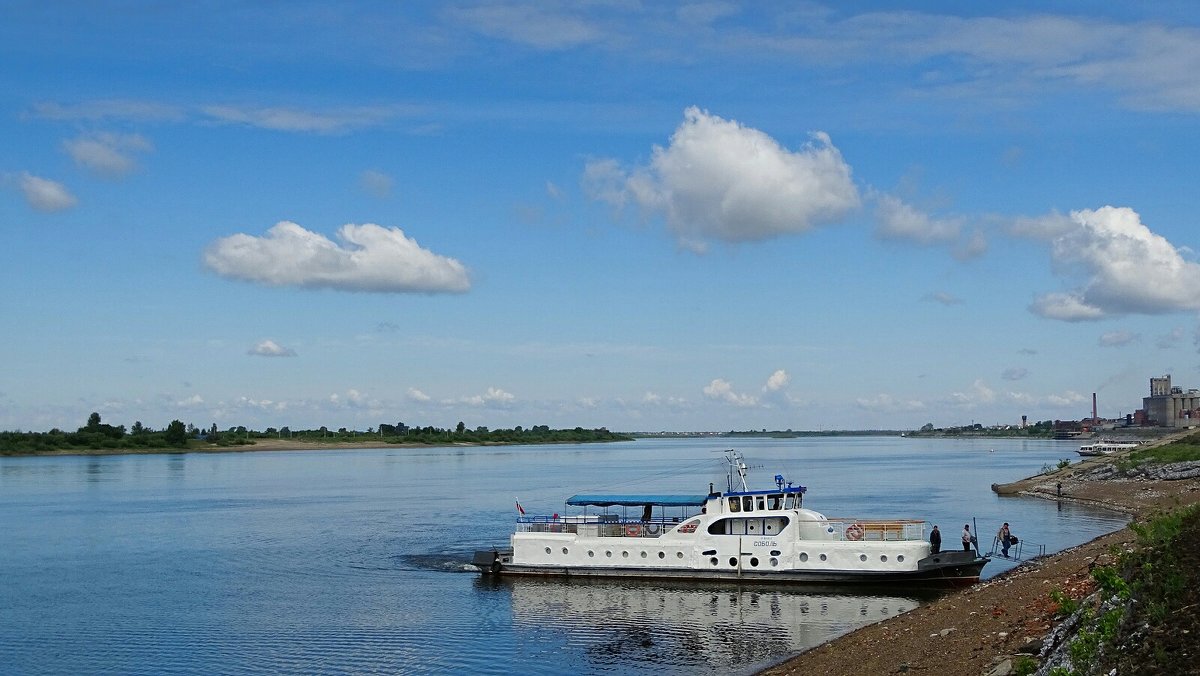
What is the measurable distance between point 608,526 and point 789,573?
944cm

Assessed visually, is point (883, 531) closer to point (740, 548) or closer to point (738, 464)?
point (740, 548)

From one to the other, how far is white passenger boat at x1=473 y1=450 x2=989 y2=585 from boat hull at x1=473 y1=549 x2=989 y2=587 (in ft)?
0.15

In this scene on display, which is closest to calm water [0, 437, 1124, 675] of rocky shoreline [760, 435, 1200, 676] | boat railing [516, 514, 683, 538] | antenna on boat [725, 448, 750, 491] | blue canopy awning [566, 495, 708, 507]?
boat railing [516, 514, 683, 538]

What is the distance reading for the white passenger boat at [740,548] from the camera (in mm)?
44656

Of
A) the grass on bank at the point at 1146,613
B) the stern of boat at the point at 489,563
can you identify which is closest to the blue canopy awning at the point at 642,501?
the stern of boat at the point at 489,563

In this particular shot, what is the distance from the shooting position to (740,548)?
46.9 metres

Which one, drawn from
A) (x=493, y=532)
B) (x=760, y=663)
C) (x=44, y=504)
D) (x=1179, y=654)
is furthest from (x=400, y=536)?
(x=1179, y=654)

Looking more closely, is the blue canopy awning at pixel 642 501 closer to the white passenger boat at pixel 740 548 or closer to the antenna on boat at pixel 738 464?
the white passenger boat at pixel 740 548

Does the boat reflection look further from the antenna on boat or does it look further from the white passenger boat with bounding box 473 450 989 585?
the antenna on boat

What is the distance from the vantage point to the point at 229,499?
104m

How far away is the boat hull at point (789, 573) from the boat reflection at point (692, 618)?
1.51ft

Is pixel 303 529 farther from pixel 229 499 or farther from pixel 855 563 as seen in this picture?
pixel 855 563

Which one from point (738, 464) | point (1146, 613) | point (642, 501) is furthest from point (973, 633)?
point (642, 501)

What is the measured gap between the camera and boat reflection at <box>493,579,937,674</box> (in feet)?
110
